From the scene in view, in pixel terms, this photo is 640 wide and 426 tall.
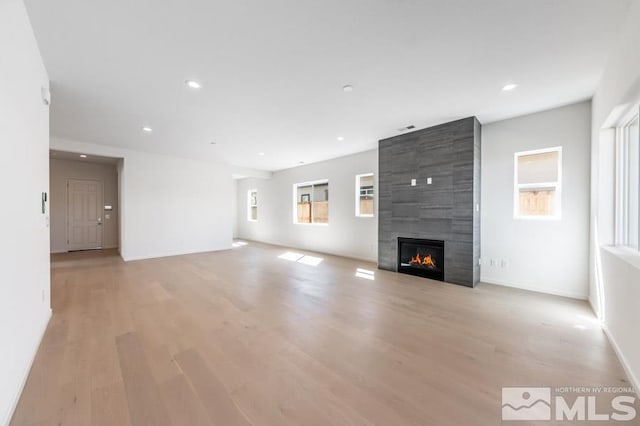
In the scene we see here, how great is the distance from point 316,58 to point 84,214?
863cm

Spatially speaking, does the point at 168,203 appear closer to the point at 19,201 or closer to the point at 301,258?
the point at 301,258

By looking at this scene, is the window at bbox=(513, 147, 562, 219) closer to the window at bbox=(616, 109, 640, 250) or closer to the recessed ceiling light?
the window at bbox=(616, 109, 640, 250)

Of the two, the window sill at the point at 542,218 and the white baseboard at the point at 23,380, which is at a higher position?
the window sill at the point at 542,218

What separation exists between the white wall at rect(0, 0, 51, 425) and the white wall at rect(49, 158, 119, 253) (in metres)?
6.24

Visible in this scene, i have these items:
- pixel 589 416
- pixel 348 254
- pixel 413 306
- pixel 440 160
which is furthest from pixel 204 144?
pixel 589 416

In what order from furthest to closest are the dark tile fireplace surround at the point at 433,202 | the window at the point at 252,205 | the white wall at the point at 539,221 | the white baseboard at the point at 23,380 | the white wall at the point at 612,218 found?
the window at the point at 252,205 → the dark tile fireplace surround at the point at 433,202 → the white wall at the point at 539,221 → the white wall at the point at 612,218 → the white baseboard at the point at 23,380

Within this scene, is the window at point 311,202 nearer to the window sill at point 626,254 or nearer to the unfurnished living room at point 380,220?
the unfurnished living room at point 380,220

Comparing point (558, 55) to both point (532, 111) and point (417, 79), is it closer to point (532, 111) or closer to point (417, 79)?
point (417, 79)

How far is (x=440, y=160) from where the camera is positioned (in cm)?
432

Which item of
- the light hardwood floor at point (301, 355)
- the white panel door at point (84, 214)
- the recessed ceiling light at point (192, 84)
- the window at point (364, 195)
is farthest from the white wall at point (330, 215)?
the white panel door at point (84, 214)

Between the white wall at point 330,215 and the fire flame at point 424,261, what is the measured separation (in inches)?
50.2

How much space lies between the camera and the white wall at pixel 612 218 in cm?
184

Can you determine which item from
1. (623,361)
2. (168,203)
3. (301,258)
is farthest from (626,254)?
(168,203)

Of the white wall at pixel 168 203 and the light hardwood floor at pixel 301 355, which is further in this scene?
the white wall at pixel 168 203
